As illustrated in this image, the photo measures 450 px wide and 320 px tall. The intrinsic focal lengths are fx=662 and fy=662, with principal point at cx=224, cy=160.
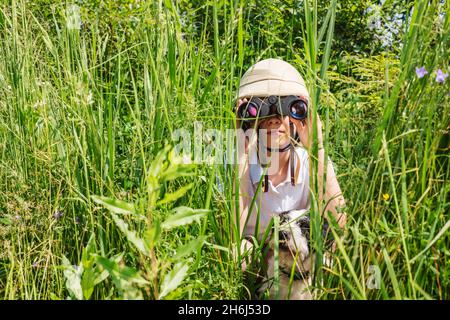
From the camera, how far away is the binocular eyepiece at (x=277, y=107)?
214 cm

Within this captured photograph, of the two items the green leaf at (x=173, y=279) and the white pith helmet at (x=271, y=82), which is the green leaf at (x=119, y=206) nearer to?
the green leaf at (x=173, y=279)

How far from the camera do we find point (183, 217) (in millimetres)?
1597

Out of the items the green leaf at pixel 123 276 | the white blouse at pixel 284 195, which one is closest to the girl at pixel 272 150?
the white blouse at pixel 284 195

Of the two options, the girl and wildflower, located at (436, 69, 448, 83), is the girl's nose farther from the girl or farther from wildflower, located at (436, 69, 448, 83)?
wildflower, located at (436, 69, 448, 83)

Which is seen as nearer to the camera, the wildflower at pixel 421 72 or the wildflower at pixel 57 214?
the wildflower at pixel 421 72

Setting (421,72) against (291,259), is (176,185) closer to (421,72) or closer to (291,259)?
(291,259)

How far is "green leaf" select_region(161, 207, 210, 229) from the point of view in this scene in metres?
1.57

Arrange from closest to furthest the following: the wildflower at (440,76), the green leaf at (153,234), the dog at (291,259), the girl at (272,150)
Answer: the green leaf at (153,234)
the wildflower at (440,76)
the dog at (291,259)
the girl at (272,150)

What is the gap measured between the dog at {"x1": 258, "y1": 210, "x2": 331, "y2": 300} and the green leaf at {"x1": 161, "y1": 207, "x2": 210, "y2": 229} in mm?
346

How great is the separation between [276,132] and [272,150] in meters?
0.06
